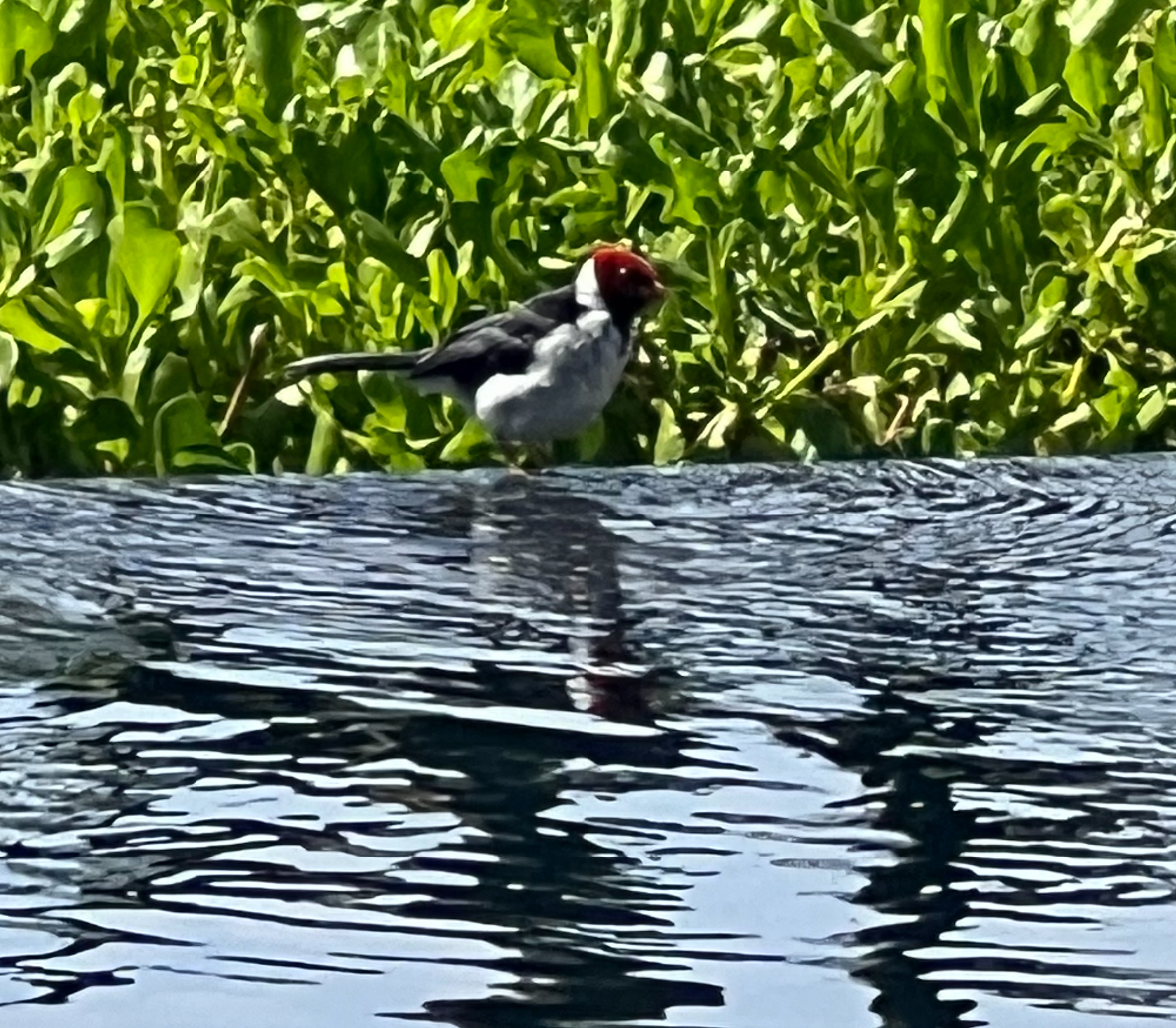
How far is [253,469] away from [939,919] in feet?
8.98

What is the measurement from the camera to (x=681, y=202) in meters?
5.32

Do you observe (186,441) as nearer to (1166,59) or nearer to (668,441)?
(668,441)

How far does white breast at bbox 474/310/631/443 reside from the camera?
191 inches

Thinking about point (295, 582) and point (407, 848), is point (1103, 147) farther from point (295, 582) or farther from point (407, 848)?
point (407, 848)

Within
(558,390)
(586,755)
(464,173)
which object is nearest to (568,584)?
(586,755)

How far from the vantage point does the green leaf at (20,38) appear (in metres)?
6.05

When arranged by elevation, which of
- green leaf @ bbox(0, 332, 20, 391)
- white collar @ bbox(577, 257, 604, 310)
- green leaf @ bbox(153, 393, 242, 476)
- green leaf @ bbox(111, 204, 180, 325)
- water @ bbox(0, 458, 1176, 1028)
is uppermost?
green leaf @ bbox(111, 204, 180, 325)

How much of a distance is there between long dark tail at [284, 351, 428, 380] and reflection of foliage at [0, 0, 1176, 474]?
2.4 inches

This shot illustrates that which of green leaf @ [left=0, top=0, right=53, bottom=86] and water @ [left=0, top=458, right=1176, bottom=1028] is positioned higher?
green leaf @ [left=0, top=0, right=53, bottom=86]

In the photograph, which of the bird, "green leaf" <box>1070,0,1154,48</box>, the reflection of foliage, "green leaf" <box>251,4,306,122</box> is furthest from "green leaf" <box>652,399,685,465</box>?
"green leaf" <box>1070,0,1154,48</box>

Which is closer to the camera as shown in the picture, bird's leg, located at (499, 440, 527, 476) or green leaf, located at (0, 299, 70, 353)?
green leaf, located at (0, 299, 70, 353)

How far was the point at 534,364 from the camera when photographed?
500 cm

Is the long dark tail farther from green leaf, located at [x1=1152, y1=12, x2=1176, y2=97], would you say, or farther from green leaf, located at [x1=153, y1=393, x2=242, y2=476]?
green leaf, located at [x1=1152, y1=12, x2=1176, y2=97]

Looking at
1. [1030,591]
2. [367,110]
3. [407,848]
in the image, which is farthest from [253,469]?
[407,848]
